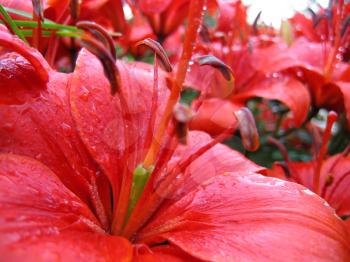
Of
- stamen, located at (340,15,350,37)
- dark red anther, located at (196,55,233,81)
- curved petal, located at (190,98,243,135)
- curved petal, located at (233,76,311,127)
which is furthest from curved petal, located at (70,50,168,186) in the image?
stamen, located at (340,15,350,37)

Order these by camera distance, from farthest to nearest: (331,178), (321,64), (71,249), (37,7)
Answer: (321,64) < (331,178) < (37,7) < (71,249)

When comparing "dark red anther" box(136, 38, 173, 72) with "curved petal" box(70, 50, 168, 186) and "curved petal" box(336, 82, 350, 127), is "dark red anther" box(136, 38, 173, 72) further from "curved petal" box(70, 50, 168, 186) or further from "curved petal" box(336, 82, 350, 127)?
"curved petal" box(336, 82, 350, 127)

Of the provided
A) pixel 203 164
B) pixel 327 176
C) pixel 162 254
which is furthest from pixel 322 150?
pixel 162 254

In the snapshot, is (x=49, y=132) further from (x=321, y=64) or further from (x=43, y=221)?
(x=321, y=64)

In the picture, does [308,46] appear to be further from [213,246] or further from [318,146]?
[213,246]

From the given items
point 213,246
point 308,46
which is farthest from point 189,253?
point 308,46
